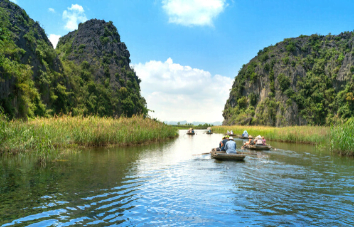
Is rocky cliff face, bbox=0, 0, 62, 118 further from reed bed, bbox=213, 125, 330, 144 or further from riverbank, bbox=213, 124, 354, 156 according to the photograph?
reed bed, bbox=213, 125, 330, 144

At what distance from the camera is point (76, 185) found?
30.2ft

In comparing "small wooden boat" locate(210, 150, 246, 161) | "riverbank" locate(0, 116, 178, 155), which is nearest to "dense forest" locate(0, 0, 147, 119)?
"riverbank" locate(0, 116, 178, 155)

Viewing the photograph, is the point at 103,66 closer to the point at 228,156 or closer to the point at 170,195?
the point at 228,156

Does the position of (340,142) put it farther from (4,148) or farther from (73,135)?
(4,148)

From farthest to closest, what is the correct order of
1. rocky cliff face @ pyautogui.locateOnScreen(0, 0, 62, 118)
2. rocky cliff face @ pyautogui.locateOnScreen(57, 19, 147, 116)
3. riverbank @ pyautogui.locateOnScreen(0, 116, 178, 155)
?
rocky cliff face @ pyautogui.locateOnScreen(57, 19, 147, 116)
rocky cliff face @ pyautogui.locateOnScreen(0, 0, 62, 118)
riverbank @ pyautogui.locateOnScreen(0, 116, 178, 155)

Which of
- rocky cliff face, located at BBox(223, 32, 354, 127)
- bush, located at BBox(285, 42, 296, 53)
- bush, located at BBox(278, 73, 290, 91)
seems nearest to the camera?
rocky cliff face, located at BBox(223, 32, 354, 127)

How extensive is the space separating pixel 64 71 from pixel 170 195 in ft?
172

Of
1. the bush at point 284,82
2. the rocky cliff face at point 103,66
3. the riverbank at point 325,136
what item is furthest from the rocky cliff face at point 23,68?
the bush at point 284,82

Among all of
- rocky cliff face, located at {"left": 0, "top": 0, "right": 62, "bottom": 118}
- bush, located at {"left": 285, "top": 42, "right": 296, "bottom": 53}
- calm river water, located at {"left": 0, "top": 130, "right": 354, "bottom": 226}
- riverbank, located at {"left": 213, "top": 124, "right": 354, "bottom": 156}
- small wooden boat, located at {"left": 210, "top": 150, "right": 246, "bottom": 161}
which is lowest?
calm river water, located at {"left": 0, "top": 130, "right": 354, "bottom": 226}

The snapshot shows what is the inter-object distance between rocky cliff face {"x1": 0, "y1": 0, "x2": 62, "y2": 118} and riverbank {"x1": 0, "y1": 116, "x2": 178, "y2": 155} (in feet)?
16.7

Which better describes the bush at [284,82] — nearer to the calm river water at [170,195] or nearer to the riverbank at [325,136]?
the riverbank at [325,136]

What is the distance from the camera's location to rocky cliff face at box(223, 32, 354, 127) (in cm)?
6925

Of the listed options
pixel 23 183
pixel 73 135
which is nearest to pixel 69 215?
pixel 23 183

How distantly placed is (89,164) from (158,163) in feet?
11.7
